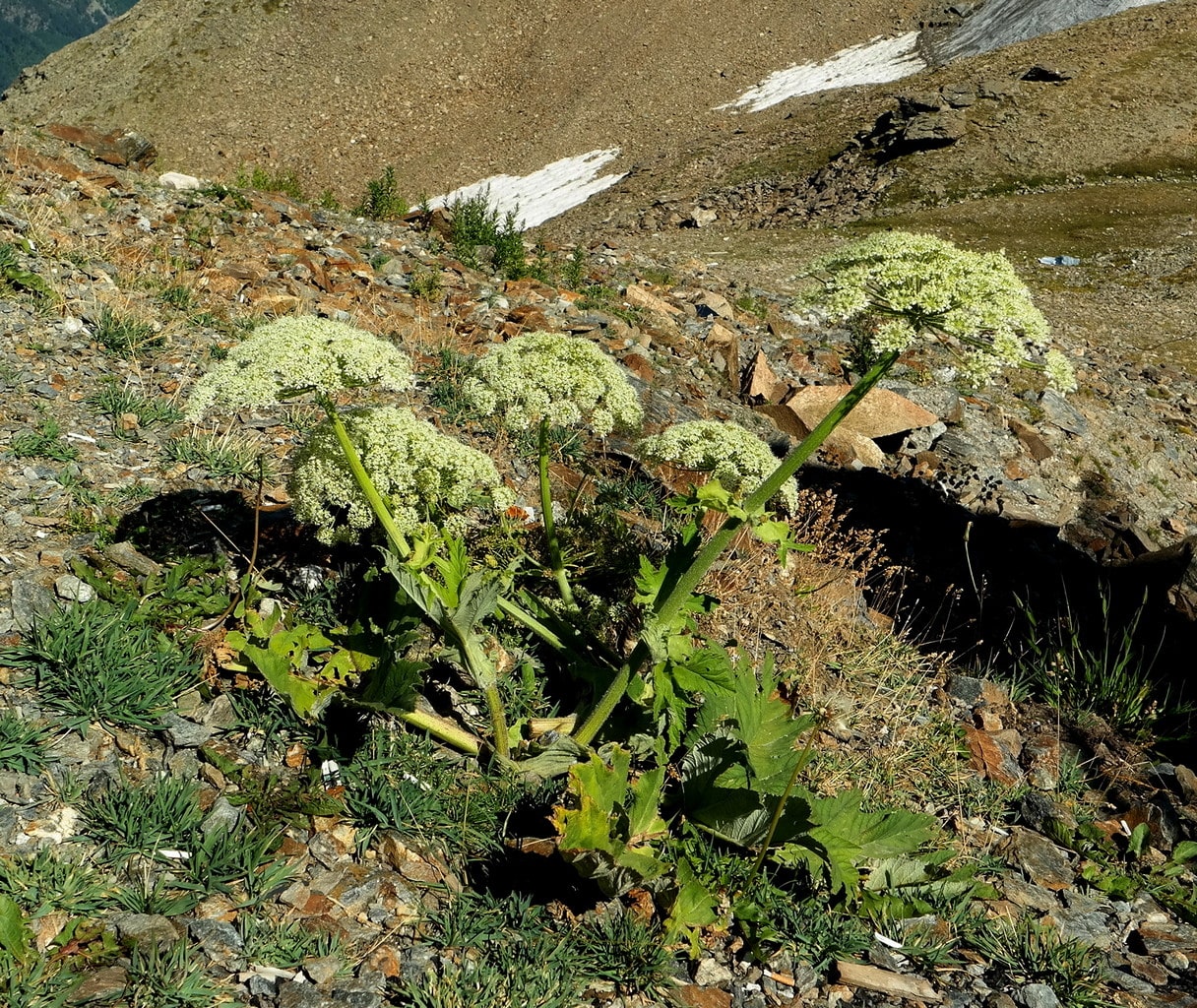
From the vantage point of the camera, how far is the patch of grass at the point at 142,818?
3.81 meters

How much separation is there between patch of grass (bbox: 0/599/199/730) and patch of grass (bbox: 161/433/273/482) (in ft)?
6.53

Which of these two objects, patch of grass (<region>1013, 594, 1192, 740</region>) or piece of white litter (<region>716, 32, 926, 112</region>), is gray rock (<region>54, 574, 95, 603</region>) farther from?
piece of white litter (<region>716, 32, 926, 112</region>)

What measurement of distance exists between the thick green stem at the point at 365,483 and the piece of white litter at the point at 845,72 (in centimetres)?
5174

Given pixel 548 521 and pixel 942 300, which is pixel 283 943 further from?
pixel 942 300

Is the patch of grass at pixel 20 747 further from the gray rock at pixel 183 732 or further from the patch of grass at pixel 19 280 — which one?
the patch of grass at pixel 19 280

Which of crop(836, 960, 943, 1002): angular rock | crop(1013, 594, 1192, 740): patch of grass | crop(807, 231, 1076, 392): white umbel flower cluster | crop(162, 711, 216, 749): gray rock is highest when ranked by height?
crop(807, 231, 1076, 392): white umbel flower cluster

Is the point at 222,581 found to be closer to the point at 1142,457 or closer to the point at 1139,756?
the point at 1139,756

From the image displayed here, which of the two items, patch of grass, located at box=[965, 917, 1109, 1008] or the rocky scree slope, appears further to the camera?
patch of grass, located at box=[965, 917, 1109, 1008]

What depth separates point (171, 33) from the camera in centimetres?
5894

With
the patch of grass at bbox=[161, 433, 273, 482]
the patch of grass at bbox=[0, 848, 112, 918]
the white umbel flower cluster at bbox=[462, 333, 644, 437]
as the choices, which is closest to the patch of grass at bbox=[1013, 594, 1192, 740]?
the white umbel flower cluster at bbox=[462, 333, 644, 437]

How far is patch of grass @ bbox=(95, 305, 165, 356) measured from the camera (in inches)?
307

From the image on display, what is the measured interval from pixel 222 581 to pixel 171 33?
228 feet

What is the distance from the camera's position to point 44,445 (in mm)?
6047

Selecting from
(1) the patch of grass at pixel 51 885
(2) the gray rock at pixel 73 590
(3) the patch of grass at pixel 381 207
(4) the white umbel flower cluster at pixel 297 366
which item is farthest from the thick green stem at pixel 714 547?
(3) the patch of grass at pixel 381 207
